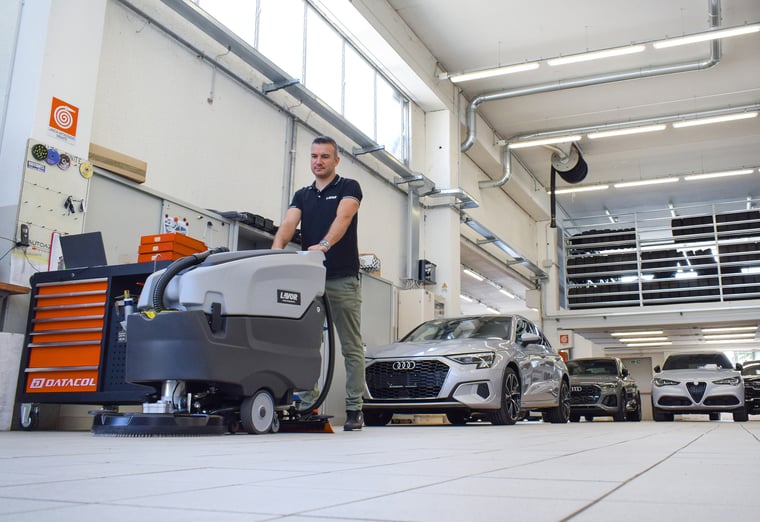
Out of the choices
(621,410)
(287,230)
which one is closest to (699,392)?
(621,410)

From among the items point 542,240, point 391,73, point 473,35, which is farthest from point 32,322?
point 542,240

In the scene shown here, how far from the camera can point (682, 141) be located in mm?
15195

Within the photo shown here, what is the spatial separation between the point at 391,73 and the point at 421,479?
988cm

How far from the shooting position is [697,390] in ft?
33.6

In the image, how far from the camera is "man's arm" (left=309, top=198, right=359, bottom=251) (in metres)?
4.16

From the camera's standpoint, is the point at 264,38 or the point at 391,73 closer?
the point at 264,38

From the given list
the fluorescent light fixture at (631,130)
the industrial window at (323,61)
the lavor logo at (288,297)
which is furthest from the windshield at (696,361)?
the lavor logo at (288,297)

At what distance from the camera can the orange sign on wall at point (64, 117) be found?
186 inches

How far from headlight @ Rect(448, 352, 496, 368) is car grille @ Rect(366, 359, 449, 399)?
5.1 inches

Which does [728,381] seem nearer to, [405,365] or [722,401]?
[722,401]

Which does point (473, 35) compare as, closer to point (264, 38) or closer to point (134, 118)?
point (264, 38)

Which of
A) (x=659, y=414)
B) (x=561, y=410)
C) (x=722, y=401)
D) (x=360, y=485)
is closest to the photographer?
(x=360, y=485)

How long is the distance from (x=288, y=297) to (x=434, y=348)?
2.97 meters

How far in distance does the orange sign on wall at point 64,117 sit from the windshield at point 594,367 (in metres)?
9.30
